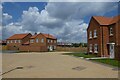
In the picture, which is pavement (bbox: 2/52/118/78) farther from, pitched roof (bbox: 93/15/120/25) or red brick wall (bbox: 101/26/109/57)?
pitched roof (bbox: 93/15/120/25)

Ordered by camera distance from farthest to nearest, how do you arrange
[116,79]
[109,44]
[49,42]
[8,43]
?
1. [8,43]
2. [49,42]
3. [109,44]
4. [116,79]

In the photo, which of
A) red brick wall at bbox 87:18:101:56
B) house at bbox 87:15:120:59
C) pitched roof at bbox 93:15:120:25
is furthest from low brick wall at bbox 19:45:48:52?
pitched roof at bbox 93:15:120:25

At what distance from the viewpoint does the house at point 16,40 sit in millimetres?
91319

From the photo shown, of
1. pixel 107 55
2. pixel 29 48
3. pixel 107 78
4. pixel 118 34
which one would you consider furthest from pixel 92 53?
pixel 29 48

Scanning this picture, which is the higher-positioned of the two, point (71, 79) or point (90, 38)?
point (90, 38)

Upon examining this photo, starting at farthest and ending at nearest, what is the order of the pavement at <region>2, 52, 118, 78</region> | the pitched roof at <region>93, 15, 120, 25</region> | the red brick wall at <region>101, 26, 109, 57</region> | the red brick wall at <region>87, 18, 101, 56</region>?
the pitched roof at <region>93, 15, 120, 25</region>, the red brick wall at <region>87, 18, 101, 56</region>, the red brick wall at <region>101, 26, 109, 57</region>, the pavement at <region>2, 52, 118, 78</region>

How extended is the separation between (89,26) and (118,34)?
33.9 ft

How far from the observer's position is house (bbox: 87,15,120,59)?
32016 millimetres

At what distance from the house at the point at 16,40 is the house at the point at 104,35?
5598 centimetres

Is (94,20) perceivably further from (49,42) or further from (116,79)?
(49,42)

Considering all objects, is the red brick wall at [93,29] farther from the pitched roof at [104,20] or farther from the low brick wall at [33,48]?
the low brick wall at [33,48]

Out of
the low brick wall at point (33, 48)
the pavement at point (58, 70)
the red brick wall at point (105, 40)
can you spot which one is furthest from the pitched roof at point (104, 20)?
the low brick wall at point (33, 48)

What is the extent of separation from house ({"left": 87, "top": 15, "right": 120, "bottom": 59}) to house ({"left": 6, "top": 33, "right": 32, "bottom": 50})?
55981 mm

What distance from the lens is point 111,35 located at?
33.5 metres
